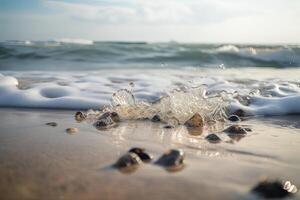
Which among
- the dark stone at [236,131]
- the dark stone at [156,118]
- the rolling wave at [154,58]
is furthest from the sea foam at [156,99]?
the rolling wave at [154,58]

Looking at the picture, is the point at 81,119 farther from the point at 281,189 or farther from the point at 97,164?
the point at 281,189

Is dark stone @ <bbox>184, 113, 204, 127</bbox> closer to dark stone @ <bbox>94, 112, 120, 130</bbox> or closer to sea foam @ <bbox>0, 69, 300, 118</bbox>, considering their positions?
sea foam @ <bbox>0, 69, 300, 118</bbox>

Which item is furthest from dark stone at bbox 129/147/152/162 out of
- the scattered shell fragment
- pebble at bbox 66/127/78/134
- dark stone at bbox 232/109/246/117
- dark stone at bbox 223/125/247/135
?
dark stone at bbox 232/109/246/117

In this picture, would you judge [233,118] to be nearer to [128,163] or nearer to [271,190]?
[128,163]

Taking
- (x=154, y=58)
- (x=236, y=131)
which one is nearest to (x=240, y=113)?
(x=236, y=131)

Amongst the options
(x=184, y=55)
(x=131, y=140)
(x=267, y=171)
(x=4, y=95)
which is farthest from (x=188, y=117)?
(x=184, y=55)

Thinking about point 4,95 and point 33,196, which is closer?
point 33,196
